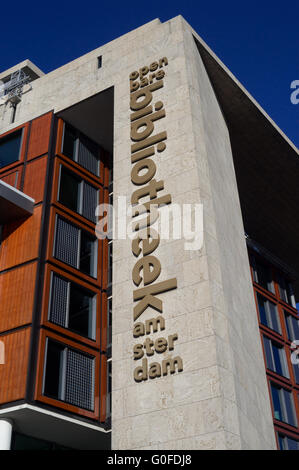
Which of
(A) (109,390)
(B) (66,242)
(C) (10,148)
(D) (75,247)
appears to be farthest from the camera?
(C) (10,148)

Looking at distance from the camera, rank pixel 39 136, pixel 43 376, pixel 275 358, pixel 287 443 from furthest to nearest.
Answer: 1. pixel 275 358
2. pixel 287 443
3. pixel 39 136
4. pixel 43 376

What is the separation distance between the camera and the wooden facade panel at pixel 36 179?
106 ft

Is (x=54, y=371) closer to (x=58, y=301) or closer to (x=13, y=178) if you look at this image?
(x=58, y=301)

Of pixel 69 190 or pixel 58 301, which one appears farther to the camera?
pixel 69 190

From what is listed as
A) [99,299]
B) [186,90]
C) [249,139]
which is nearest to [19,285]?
[99,299]

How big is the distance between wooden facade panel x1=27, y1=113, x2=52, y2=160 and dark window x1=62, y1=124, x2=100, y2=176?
1.18 m

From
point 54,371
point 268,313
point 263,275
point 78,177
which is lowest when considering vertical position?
point 54,371

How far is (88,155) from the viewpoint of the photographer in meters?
37.1

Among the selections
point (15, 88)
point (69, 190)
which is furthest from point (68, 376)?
point (15, 88)

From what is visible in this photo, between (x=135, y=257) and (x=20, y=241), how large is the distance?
27.6 feet

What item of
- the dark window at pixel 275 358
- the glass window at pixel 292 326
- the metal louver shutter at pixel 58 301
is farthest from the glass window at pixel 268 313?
the metal louver shutter at pixel 58 301

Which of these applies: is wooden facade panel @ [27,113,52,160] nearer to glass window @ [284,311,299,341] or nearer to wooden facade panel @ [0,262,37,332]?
wooden facade panel @ [0,262,37,332]

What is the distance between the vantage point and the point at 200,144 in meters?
27.5

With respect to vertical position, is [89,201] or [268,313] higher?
[89,201]
